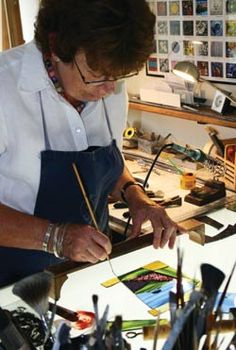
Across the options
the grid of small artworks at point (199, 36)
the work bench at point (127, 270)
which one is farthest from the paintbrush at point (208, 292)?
the grid of small artworks at point (199, 36)

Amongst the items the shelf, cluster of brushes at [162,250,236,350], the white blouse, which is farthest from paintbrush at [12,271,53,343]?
the shelf

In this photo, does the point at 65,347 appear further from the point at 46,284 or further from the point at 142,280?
the point at 142,280

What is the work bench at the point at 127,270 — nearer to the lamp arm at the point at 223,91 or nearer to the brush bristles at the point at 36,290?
the brush bristles at the point at 36,290

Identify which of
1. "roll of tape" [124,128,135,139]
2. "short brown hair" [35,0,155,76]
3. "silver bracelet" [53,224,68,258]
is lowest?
"roll of tape" [124,128,135,139]

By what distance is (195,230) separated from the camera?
58.4 inches

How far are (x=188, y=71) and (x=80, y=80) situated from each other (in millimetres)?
998

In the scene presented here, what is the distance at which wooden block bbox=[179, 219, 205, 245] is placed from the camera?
4.84ft

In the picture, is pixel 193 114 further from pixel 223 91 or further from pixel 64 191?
pixel 64 191

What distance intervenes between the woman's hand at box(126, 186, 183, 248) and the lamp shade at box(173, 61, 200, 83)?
76cm

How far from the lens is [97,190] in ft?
4.79

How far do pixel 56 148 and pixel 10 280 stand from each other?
407 millimetres

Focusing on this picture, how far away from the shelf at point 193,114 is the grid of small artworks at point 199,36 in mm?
159

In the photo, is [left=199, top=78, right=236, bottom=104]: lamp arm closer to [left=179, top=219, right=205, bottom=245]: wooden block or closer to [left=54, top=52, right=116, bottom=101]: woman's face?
[left=179, top=219, right=205, bottom=245]: wooden block

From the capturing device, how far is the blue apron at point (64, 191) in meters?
1.38
